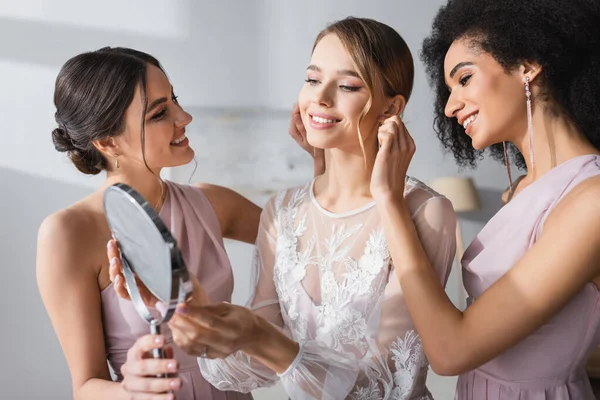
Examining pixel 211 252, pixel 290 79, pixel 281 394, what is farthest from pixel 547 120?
pixel 290 79

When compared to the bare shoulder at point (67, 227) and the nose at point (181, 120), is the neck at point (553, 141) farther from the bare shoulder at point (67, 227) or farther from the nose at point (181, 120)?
the bare shoulder at point (67, 227)

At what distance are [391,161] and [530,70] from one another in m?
0.40

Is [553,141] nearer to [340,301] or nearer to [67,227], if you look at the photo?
[340,301]

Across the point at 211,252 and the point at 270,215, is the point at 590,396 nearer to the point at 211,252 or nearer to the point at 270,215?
the point at 270,215

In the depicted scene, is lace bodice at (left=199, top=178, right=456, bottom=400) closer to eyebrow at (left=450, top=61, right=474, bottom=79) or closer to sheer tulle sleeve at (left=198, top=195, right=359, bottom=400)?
sheer tulle sleeve at (left=198, top=195, right=359, bottom=400)

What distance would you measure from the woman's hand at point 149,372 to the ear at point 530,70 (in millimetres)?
1028

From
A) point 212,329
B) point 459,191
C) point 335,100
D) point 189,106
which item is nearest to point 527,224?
point 335,100

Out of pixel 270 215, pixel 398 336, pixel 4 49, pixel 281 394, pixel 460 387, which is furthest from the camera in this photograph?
pixel 4 49

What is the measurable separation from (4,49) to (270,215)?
3.48 metres

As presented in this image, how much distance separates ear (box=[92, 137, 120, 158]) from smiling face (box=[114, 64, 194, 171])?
0.01m

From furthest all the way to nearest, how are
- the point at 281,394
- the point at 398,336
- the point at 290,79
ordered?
the point at 290,79
the point at 281,394
the point at 398,336

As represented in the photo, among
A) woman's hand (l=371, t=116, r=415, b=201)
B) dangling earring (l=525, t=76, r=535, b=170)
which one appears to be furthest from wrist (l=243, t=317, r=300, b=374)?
dangling earring (l=525, t=76, r=535, b=170)

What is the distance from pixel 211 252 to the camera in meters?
1.97

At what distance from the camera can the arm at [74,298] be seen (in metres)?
1.73
